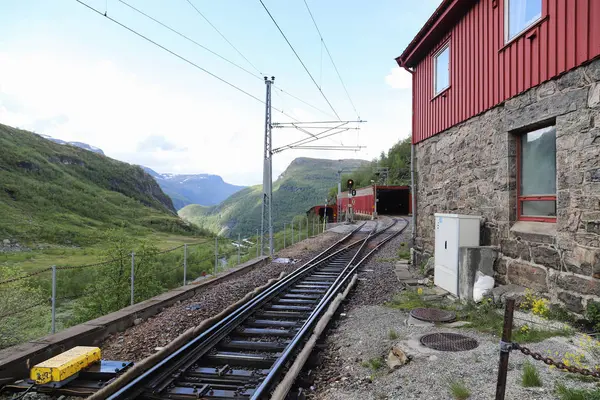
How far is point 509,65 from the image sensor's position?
22.9 feet

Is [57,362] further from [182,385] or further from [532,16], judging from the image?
[532,16]

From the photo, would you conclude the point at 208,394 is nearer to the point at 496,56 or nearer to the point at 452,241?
the point at 452,241

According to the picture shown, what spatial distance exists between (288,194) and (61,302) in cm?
15022

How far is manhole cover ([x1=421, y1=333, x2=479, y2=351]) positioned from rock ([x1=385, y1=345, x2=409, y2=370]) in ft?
1.51

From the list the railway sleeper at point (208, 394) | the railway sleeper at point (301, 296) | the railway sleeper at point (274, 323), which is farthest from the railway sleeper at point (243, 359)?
the railway sleeper at point (301, 296)

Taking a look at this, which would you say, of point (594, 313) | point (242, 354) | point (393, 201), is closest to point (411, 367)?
point (242, 354)

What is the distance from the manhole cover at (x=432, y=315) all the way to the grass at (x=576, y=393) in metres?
2.78

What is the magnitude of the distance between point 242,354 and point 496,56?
22.4 ft

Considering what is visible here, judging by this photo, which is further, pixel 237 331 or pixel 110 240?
pixel 110 240

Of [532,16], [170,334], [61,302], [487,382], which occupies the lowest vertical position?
[61,302]

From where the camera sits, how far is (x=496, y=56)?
24.2ft

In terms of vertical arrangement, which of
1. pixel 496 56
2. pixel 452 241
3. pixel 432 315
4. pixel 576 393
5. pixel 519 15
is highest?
pixel 519 15

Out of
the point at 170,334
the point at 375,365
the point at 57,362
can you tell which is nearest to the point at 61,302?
the point at 170,334

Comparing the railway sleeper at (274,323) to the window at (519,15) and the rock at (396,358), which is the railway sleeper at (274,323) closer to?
the rock at (396,358)
